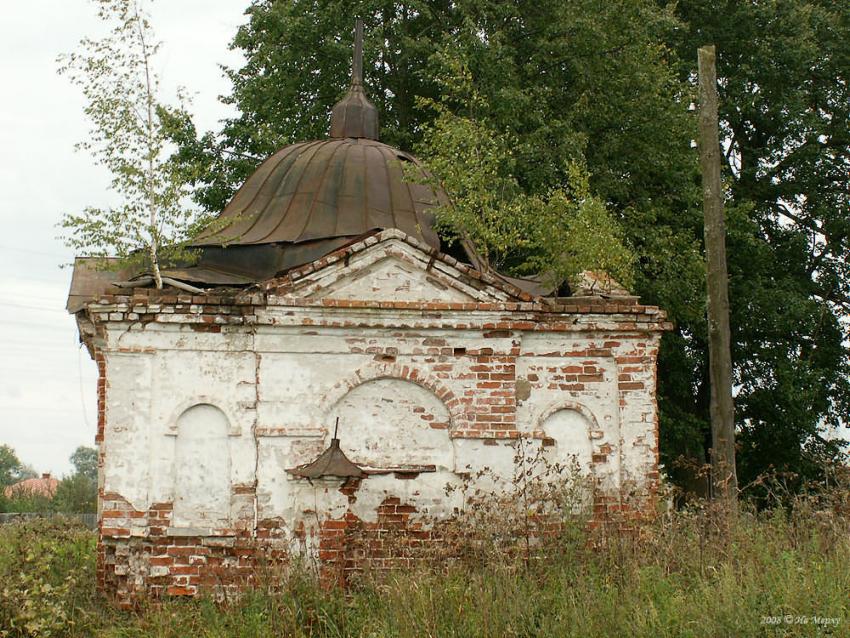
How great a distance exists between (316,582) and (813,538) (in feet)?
14.4

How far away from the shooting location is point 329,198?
1345 cm

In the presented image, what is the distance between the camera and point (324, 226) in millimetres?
13062

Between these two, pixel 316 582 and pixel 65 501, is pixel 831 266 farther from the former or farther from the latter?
pixel 65 501

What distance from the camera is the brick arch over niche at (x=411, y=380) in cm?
1055

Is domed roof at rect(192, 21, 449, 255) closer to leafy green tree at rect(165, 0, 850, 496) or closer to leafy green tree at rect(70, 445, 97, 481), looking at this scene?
leafy green tree at rect(165, 0, 850, 496)

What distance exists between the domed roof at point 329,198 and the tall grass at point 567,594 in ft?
15.4

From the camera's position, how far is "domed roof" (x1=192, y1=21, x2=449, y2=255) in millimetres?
13039

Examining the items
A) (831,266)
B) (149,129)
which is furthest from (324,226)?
(831,266)

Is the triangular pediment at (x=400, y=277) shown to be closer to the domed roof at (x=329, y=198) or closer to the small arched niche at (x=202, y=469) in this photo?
the small arched niche at (x=202, y=469)

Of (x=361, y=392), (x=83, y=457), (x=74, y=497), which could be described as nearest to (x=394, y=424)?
(x=361, y=392)

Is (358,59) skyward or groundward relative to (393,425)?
skyward

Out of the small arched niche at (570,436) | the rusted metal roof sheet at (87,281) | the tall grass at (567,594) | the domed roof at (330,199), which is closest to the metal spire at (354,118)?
the domed roof at (330,199)

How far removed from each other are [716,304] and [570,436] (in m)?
2.12

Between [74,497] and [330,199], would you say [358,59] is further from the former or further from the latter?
[74,497]
